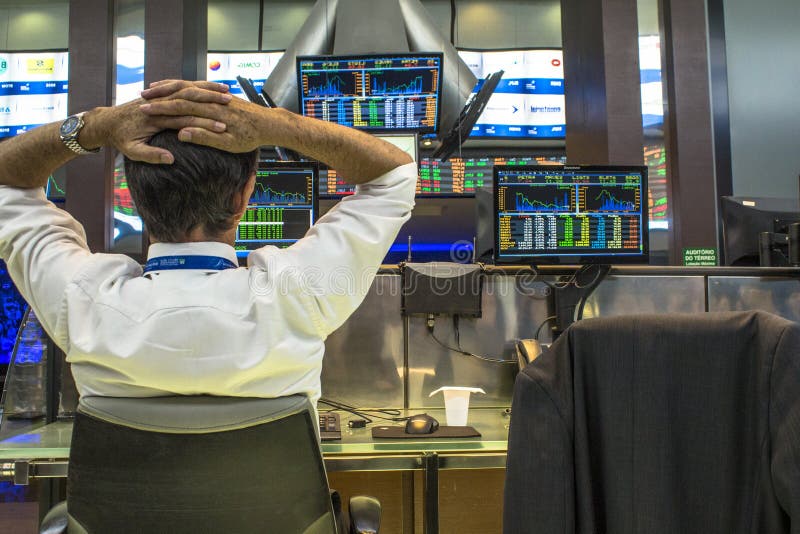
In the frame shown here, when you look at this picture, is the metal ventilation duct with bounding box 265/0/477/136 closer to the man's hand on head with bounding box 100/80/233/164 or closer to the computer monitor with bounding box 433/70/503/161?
the computer monitor with bounding box 433/70/503/161

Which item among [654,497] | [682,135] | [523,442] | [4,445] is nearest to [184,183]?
[523,442]

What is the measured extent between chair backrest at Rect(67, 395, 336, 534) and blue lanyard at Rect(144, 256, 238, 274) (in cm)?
20

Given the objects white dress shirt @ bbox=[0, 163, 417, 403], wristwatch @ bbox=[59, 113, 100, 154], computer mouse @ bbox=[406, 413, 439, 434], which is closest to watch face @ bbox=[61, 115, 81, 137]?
wristwatch @ bbox=[59, 113, 100, 154]

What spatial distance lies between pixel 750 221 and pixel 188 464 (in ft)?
7.95

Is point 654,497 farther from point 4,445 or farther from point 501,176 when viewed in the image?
point 4,445

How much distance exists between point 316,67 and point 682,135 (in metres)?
2.09

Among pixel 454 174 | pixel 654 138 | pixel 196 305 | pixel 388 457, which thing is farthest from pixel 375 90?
pixel 196 305

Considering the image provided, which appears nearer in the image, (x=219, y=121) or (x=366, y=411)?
(x=219, y=121)

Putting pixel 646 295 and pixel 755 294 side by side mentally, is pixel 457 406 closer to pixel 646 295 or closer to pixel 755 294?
pixel 646 295

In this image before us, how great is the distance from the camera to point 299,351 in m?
0.94

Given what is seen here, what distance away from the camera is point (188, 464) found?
0.85 metres

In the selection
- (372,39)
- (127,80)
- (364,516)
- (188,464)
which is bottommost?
(364,516)

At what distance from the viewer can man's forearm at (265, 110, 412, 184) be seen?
103 cm

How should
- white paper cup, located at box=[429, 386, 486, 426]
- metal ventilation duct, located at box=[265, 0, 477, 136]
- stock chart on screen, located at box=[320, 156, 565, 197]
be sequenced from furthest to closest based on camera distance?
stock chart on screen, located at box=[320, 156, 565, 197] < metal ventilation duct, located at box=[265, 0, 477, 136] < white paper cup, located at box=[429, 386, 486, 426]
